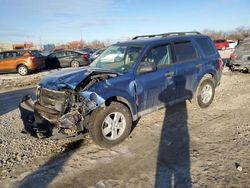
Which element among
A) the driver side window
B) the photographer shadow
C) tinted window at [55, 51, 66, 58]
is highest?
tinted window at [55, 51, 66, 58]

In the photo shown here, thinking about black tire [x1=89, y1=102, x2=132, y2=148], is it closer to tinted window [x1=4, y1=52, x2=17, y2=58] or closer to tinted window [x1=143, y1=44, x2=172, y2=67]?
tinted window [x1=143, y1=44, x2=172, y2=67]

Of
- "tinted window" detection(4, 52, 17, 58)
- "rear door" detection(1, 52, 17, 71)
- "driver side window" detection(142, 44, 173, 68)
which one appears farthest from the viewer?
"tinted window" detection(4, 52, 17, 58)

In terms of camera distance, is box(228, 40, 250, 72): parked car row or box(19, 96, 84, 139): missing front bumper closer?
box(19, 96, 84, 139): missing front bumper

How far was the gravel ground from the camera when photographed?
345cm

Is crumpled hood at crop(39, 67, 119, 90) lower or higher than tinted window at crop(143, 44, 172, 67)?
lower

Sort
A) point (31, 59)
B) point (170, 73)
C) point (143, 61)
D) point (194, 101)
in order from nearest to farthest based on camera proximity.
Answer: point (143, 61)
point (170, 73)
point (194, 101)
point (31, 59)

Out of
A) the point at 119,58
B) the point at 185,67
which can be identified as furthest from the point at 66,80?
the point at 185,67

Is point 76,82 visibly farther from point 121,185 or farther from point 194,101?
point 194,101

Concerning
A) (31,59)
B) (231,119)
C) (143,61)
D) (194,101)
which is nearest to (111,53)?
(143,61)

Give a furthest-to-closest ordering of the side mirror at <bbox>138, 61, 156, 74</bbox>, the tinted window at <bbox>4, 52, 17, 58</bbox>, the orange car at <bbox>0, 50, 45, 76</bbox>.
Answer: the tinted window at <bbox>4, 52, 17, 58</bbox>, the orange car at <bbox>0, 50, 45, 76</bbox>, the side mirror at <bbox>138, 61, 156, 74</bbox>

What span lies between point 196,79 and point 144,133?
81.7 inches

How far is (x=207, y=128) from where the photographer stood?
5.11m

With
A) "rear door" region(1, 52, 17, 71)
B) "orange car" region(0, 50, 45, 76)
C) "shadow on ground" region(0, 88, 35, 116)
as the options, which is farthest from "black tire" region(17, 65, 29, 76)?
"shadow on ground" region(0, 88, 35, 116)

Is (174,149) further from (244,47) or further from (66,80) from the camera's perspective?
(244,47)
